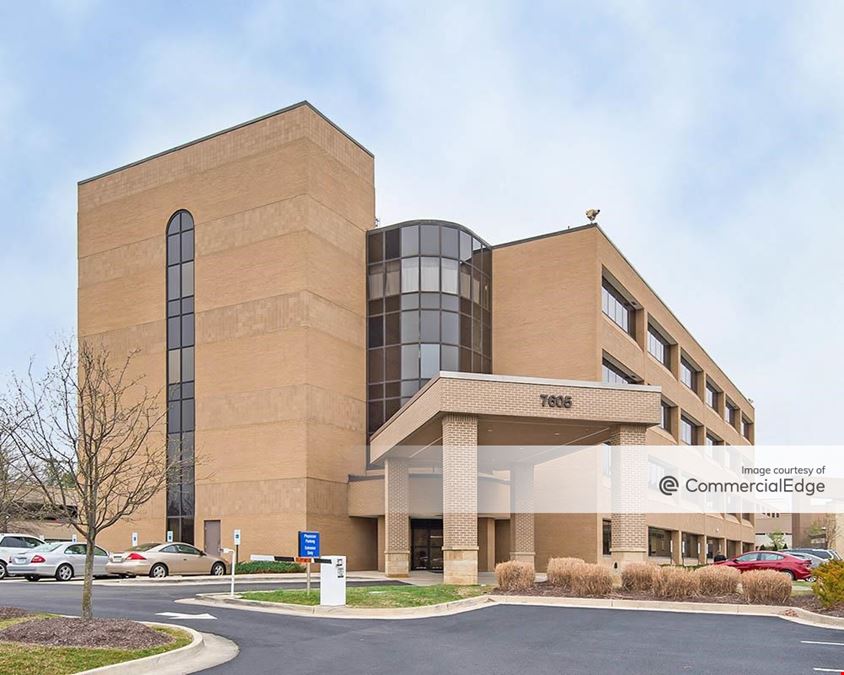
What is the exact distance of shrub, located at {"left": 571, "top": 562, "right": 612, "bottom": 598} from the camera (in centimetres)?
2344

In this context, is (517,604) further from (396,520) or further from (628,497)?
(396,520)

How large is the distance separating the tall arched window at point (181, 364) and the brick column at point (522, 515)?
14.9m

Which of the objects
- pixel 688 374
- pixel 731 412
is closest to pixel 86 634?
pixel 688 374

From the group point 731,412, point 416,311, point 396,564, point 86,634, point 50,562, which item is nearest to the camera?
point 86,634

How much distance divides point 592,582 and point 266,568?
16.4 m

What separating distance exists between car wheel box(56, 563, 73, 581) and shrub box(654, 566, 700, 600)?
20124mm

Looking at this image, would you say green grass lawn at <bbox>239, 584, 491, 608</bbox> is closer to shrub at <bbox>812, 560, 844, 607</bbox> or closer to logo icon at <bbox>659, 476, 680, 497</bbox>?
shrub at <bbox>812, 560, 844, 607</bbox>

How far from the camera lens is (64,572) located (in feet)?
105

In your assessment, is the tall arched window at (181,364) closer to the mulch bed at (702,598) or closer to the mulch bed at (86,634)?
the mulch bed at (702,598)

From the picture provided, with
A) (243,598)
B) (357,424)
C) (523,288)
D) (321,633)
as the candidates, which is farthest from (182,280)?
(321,633)

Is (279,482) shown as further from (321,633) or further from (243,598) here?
(321,633)

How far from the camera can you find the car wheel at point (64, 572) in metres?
31.9

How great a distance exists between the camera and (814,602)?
21.6 meters

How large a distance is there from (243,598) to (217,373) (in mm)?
22210
